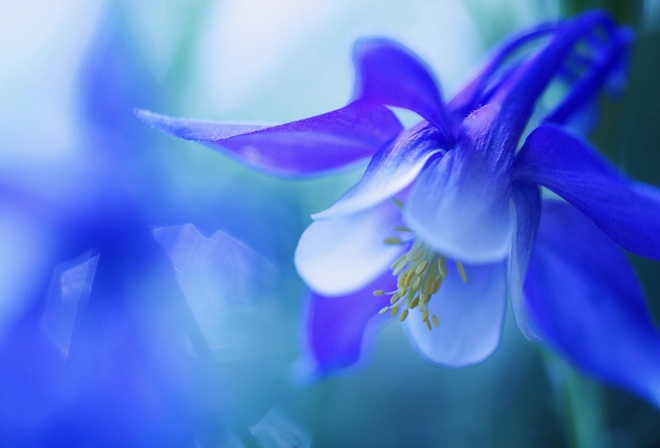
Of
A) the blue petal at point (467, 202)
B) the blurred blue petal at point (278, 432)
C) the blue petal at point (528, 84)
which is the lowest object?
the blurred blue petal at point (278, 432)

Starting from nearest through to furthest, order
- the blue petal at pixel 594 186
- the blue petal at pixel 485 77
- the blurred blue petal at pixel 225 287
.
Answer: the blue petal at pixel 594 186 → the blue petal at pixel 485 77 → the blurred blue petal at pixel 225 287

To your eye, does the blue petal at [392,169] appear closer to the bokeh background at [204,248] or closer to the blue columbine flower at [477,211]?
the blue columbine flower at [477,211]

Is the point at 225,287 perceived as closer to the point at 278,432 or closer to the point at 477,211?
the point at 278,432

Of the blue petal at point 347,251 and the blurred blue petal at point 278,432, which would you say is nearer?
the blue petal at point 347,251

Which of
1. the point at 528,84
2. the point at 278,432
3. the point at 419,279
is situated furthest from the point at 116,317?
the point at 528,84

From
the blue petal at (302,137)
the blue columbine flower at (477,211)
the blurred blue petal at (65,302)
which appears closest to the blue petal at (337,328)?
the blue columbine flower at (477,211)

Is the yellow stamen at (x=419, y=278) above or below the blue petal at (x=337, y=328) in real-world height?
above

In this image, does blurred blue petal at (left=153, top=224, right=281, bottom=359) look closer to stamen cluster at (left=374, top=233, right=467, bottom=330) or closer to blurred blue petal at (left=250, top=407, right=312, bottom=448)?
blurred blue petal at (left=250, top=407, right=312, bottom=448)
